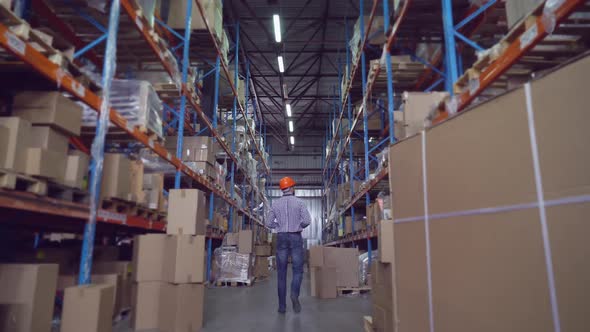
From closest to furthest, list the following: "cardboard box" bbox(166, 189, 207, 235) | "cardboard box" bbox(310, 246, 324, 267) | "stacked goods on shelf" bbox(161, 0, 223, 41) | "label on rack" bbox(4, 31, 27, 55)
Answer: "label on rack" bbox(4, 31, 27, 55), "cardboard box" bbox(166, 189, 207, 235), "stacked goods on shelf" bbox(161, 0, 223, 41), "cardboard box" bbox(310, 246, 324, 267)

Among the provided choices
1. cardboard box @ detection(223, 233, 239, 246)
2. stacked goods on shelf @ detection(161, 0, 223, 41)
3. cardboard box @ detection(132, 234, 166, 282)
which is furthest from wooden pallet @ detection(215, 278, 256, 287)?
stacked goods on shelf @ detection(161, 0, 223, 41)

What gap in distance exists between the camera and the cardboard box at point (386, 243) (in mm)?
3115

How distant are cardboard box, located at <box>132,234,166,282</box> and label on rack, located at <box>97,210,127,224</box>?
0.85 feet

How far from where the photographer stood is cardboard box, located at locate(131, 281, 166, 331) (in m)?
3.73

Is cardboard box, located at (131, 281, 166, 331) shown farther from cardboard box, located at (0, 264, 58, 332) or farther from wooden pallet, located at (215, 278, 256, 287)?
wooden pallet, located at (215, 278, 256, 287)

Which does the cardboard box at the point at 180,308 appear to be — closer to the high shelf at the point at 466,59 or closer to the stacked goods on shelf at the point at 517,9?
the high shelf at the point at 466,59

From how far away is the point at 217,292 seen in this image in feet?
22.7

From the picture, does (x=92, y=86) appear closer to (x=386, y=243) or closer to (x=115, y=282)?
(x=115, y=282)

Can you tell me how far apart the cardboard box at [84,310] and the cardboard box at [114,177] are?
116cm

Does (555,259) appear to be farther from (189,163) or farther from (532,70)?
(189,163)

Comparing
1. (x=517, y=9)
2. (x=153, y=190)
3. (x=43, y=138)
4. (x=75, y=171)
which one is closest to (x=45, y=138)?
(x=43, y=138)

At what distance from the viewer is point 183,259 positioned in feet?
12.7

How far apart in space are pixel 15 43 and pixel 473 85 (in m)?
3.34

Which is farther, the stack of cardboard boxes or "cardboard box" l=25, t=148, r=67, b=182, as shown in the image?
"cardboard box" l=25, t=148, r=67, b=182
